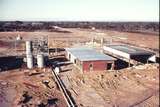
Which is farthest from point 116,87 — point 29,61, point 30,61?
point 29,61

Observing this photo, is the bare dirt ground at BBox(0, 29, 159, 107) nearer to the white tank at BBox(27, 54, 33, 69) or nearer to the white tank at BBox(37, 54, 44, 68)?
the white tank at BBox(27, 54, 33, 69)

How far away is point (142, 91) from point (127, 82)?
3.35 m

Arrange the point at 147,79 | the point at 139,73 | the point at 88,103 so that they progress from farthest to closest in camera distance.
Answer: the point at 139,73 < the point at 147,79 < the point at 88,103

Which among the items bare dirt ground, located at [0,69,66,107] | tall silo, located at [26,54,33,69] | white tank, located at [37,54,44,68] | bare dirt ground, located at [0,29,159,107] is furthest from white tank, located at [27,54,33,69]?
bare dirt ground, located at [0,29,159,107]

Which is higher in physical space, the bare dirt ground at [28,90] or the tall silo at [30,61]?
the tall silo at [30,61]

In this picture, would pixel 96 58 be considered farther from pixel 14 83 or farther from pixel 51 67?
pixel 14 83

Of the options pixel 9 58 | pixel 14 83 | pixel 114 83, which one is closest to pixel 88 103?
pixel 114 83

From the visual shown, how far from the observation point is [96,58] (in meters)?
37.3

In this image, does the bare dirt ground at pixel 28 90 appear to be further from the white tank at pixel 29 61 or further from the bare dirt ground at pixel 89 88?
the white tank at pixel 29 61

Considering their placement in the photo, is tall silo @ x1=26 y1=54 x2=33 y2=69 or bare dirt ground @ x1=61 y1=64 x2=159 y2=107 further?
tall silo @ x1=26 y1=54 x2=33 y2=69

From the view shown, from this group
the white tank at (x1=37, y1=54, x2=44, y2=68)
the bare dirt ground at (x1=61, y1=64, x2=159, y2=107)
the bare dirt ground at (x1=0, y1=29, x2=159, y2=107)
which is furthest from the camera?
the white tank at (x1=37, y1=54, x2=44, y2=68)

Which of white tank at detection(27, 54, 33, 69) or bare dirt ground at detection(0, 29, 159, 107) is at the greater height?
white tank at detection(27, 54, 33, 69)

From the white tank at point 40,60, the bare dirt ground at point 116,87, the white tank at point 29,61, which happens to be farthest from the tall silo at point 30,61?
the bare dirt ground at point 116,87

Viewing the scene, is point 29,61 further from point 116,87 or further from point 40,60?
point 116,87
